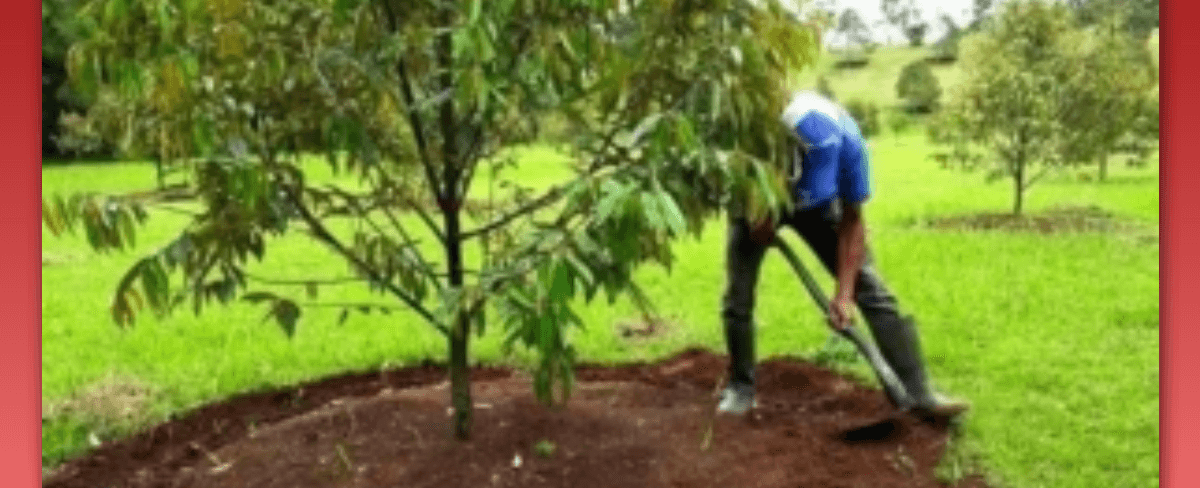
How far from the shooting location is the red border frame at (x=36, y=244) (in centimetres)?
271

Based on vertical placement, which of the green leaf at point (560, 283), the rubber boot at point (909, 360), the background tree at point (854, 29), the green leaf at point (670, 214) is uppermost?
the background tree at point (854, 29)

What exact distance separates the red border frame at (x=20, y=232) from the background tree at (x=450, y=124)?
0.31 ft

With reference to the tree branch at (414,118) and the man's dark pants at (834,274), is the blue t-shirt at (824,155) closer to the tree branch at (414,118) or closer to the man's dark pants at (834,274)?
the man's dark pants at (834,274)

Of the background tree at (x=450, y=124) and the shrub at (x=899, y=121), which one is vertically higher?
the shrub at (x=899, y=121)

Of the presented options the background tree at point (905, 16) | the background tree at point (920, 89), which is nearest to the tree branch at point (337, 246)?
the background tree at point (905, 16)

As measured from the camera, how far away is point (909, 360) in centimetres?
382

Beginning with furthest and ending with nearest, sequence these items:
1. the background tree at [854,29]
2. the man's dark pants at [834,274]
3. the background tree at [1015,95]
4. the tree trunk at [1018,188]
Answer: the tree trunk at [1018,188], the background tree at [1015,95], the background tree at [854,29], the man's dark pants at [834,274]

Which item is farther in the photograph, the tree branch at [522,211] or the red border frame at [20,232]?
the tree branch at [522,211]

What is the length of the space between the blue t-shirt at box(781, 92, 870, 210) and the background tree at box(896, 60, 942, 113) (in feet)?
18.6

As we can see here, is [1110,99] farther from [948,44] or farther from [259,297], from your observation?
[259,297]

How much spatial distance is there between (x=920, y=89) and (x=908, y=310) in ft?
14.6

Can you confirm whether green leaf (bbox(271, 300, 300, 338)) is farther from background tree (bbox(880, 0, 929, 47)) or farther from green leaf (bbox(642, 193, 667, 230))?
background tree (bbox(880, 0, 929, 47))

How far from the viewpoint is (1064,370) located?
4570mm

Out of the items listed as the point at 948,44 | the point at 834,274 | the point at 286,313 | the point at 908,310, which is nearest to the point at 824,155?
the point at 834,274
